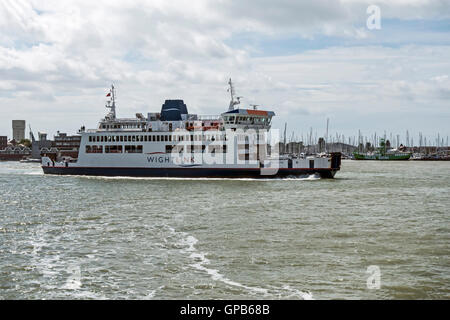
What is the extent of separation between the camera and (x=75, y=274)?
39.6 feet

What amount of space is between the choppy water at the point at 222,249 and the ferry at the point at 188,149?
17.3 metres

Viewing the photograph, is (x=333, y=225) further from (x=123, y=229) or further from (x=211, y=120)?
(x=211, y=120)

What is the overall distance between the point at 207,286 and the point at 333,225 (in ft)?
31.7

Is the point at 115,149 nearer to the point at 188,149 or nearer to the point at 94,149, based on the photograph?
the point at 94,149

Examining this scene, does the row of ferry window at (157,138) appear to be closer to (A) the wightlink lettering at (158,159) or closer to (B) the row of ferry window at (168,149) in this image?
Answer: (B) the row of ferry window at (168,149)

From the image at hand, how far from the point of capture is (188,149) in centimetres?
4784

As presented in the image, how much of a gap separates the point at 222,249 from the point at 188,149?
33496 millimetres

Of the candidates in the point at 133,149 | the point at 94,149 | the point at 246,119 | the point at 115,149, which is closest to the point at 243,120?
the point at 246,119

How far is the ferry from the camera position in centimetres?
4531

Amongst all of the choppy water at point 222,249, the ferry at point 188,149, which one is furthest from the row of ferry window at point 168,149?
the choppy water at point 222,249

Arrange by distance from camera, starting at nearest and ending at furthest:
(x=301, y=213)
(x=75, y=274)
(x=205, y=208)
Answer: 1. (x=75, y=274)
2. (x=301, y=213)
3. (x=205, y=208)

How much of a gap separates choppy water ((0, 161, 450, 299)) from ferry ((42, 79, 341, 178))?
17338 mm

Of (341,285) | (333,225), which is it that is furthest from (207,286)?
(333,225)
